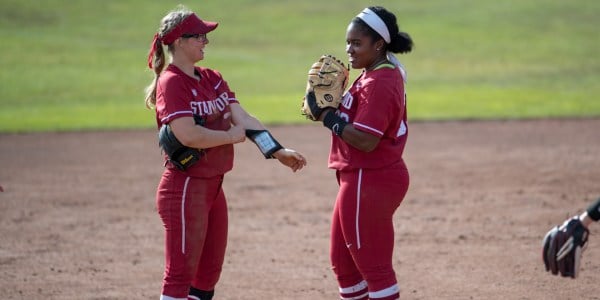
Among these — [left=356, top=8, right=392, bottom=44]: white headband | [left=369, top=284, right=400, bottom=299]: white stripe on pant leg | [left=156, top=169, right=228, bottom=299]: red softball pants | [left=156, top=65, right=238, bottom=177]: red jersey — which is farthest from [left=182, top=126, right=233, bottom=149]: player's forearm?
[left=369, top=284, right=400, bottom=299]: white stripe on pant leg

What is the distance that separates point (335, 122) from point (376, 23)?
65cm

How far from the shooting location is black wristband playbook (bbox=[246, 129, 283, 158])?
18.6 feet

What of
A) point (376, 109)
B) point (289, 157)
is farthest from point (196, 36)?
point (376, 109)

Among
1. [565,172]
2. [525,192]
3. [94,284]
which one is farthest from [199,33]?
[565,172]

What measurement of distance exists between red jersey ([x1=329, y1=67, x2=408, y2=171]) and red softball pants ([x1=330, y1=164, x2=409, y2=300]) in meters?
0.07

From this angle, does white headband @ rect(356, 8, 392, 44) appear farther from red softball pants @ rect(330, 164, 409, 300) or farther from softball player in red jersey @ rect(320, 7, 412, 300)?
red softball pants @ rect(330, 164, 409, 300)

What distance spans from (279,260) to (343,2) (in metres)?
26.4

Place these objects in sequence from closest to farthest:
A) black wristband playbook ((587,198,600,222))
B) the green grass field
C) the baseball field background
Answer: black wristband playbook ((587,198,600,222)) < the baseball field background < the green grass field

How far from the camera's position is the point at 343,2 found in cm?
3381

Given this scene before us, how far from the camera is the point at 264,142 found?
570 centimetres

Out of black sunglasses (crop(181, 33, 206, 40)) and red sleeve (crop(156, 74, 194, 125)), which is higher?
black sunglasses (crop(181, 33, 206, 40))

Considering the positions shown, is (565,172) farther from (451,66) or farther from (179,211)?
(451,66)

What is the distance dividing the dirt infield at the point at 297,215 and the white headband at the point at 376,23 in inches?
98.8

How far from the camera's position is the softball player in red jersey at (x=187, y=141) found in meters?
5.38
